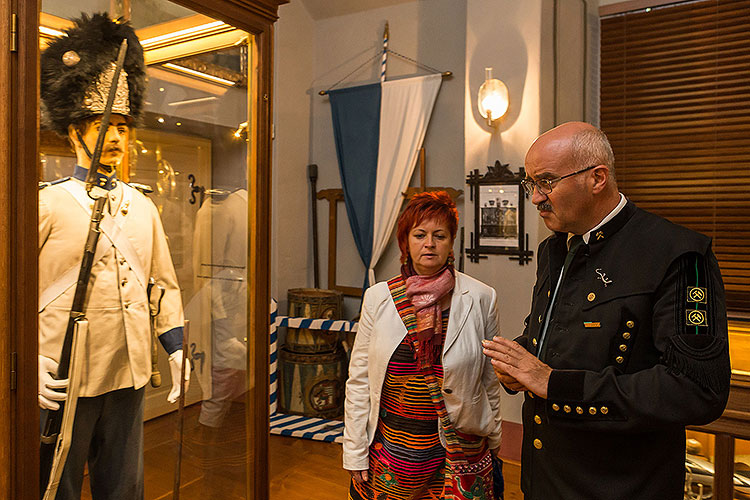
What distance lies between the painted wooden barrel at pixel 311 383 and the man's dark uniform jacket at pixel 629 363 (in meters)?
3.24

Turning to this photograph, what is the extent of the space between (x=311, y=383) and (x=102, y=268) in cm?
333

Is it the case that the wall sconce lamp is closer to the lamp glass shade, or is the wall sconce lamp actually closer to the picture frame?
the lamp glass shade

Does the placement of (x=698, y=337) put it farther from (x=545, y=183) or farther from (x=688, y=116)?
(x=688, y=116)

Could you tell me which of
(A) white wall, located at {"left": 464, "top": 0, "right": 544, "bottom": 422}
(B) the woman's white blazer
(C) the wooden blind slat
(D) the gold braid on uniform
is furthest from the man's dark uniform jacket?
(C) the wooden blind slat

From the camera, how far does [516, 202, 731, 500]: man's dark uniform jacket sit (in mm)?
1274

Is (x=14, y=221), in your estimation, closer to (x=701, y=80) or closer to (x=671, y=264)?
(x=671, y=264)

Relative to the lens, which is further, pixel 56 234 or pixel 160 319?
pixel 160 319

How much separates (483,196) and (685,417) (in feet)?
10.0

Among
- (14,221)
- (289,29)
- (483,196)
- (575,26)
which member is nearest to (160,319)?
(14,221)

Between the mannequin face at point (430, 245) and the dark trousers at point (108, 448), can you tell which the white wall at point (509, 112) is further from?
the dark trousers at point (108, 448)

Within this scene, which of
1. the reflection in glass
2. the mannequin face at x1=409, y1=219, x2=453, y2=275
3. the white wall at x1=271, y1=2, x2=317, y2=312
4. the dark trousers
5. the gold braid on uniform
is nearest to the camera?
the gold braid on uniform

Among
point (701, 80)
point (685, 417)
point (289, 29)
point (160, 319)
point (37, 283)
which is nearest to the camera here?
point (685, 417)

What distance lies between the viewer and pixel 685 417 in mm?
1265

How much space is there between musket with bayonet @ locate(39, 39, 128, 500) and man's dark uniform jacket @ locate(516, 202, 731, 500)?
117 centimetres
